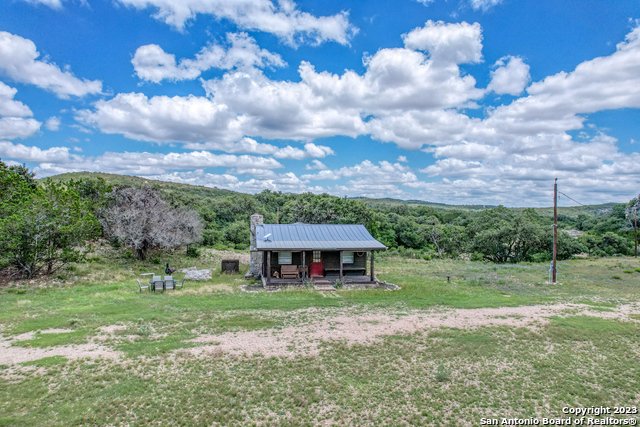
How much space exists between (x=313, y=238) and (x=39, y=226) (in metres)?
14.1

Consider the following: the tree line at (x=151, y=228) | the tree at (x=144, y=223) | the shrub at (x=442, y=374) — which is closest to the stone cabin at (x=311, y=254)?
the tree at (x=144, y=223)

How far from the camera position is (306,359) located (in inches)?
299

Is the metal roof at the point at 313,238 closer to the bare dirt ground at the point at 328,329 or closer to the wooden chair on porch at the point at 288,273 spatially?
the wooden chair on porch at the point at 288,273

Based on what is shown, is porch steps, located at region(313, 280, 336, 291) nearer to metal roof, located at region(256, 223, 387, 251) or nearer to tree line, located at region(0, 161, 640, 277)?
metal roof, located at region(256, 223, 387, 251)

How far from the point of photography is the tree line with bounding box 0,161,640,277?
54.6ft

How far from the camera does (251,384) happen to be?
653 centimetres

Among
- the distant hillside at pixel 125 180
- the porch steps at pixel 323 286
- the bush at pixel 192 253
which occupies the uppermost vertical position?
the distant hillside at pixel 125 180

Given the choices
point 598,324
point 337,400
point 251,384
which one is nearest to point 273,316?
point 251,384

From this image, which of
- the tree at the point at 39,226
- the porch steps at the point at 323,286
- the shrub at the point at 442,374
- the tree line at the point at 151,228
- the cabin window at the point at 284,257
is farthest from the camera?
the cabin window at the point at 284,257

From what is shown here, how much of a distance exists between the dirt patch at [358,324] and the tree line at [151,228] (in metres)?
13.8

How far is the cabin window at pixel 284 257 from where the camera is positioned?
18.6 m

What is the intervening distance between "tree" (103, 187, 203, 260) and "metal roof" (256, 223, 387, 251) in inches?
289

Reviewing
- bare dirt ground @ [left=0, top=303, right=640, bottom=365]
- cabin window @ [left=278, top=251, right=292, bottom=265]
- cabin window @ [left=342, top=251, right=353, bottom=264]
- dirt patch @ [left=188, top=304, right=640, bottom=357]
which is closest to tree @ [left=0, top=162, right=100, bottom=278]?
bare dirt ground @ [left=0, top=303, right=640, bottom=365]

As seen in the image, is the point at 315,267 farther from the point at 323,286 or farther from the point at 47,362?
the point at 47,362
